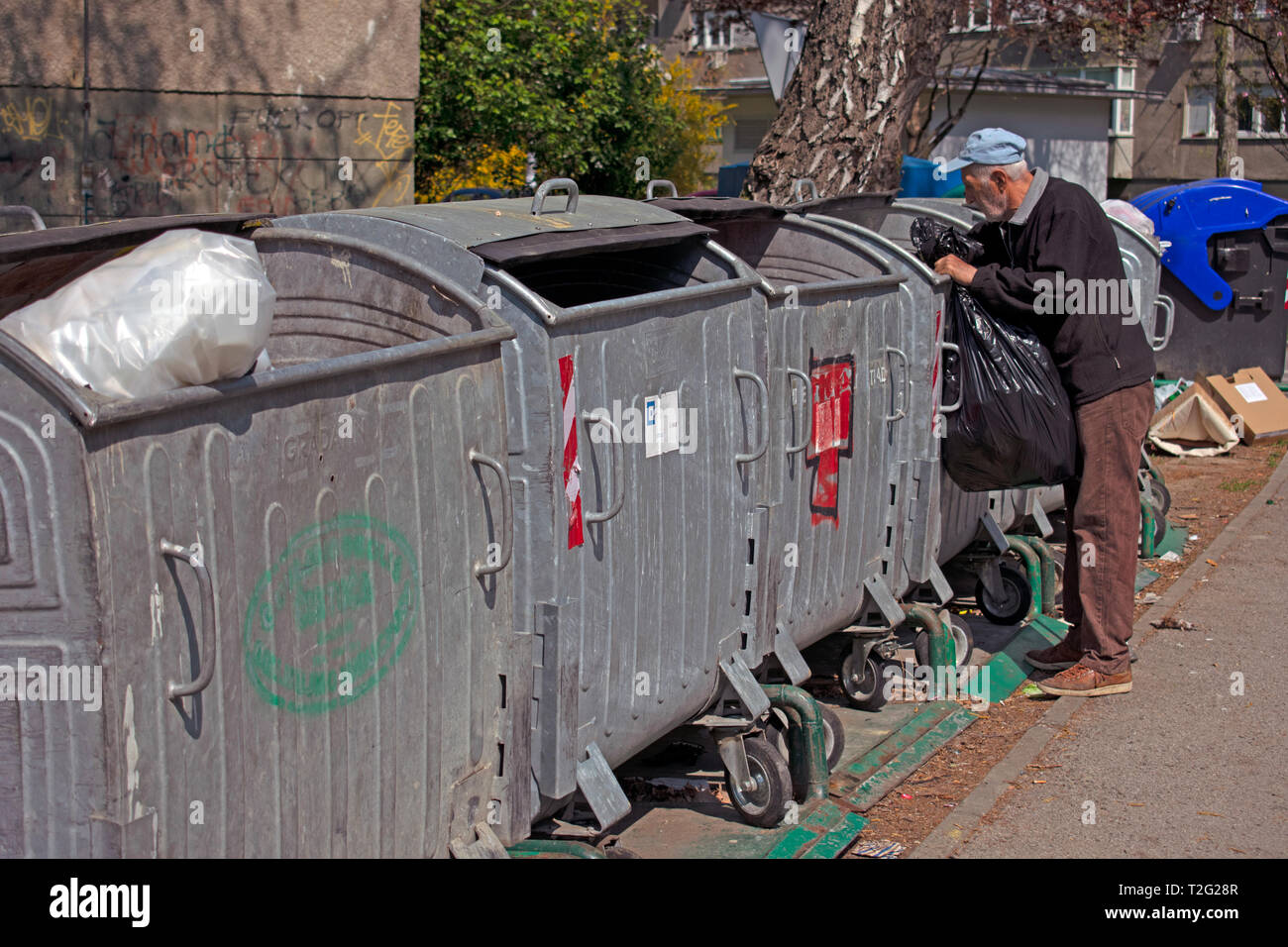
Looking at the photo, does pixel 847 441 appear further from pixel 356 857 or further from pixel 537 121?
pixel 537 121

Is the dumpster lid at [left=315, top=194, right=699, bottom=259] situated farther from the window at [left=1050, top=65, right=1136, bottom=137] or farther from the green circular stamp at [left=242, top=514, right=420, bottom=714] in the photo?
the window at [left=1050, top=65, right=1136, bottom=137]

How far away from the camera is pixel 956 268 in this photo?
5.34 metres

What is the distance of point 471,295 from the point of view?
3156 millimetres

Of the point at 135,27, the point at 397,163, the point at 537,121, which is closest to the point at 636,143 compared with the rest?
the point at 537,121

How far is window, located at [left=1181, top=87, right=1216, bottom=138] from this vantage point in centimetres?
3584

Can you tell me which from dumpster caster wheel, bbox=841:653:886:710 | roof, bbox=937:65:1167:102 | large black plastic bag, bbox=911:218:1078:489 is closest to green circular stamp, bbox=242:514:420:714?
dumpster caster wheel, bbox=841:653:886:710

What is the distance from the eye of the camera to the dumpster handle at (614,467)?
335cm

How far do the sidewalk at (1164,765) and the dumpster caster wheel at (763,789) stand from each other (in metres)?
0.42

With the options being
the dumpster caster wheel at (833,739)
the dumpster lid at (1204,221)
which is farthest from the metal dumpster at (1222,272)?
the dumpster caster wheel at (833,739)

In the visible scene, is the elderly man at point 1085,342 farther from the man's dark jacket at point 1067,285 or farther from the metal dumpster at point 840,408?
the metal dumpster at point 840,408

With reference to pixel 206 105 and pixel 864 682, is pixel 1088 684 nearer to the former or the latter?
pixel 864 682

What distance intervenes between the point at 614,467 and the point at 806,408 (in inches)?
50.8

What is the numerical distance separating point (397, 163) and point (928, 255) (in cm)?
537

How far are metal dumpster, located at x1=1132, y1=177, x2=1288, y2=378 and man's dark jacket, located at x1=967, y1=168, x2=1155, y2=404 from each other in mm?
6850
